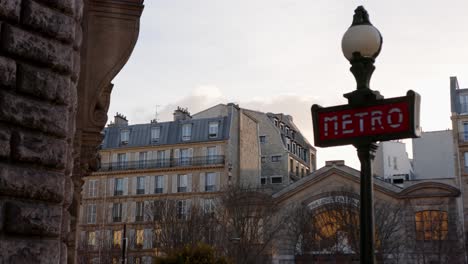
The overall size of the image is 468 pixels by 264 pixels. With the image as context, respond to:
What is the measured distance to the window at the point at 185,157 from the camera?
6128cm

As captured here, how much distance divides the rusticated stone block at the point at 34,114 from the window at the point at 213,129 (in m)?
56.0

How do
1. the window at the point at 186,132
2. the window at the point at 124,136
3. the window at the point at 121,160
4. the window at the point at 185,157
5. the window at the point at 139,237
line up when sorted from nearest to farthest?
the window at the point at 139,237 → the window at the point at 185,157 → the window at the point at 186,132 → the window at the point at 121,160 → the window at the point at 124,136

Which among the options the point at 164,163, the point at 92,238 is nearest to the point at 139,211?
the point at 92,238

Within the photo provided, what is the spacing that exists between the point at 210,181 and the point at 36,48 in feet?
179

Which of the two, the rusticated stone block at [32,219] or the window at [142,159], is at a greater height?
the window at [142,159]

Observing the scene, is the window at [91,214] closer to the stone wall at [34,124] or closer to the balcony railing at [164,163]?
the balcony railing at [164,163]

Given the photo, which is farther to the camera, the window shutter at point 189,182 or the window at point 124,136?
the window at point 124,136

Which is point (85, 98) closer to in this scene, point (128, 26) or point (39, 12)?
point (128, 26)

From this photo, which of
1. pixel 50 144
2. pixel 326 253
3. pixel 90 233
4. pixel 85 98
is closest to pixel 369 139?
pixel 50 144

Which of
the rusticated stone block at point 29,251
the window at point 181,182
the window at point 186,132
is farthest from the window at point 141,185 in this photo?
the rusticated stone block at point 29,251

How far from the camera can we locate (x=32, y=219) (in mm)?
5395

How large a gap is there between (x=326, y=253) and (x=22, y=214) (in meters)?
41.0

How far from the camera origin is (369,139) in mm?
6766

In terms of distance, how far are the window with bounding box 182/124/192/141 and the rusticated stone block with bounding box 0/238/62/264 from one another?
5704cm
